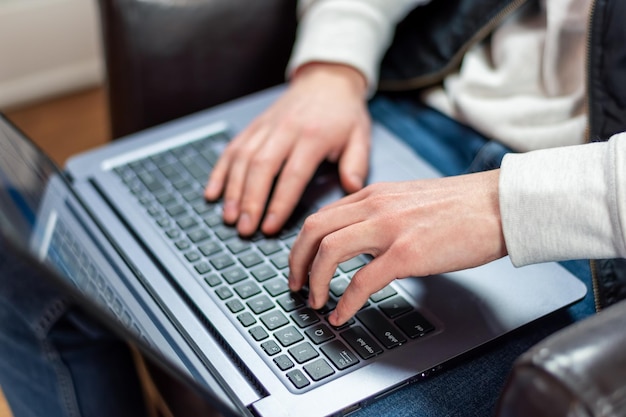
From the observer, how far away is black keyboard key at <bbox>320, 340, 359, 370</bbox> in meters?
0.61

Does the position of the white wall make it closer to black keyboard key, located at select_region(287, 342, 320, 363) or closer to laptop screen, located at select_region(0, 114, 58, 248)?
laptop screen, located at select_region(0, 114, 58, 248)

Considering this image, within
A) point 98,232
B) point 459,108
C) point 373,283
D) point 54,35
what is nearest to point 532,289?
point 373,283

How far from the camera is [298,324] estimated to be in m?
0.65

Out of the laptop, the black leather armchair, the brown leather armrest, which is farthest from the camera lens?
the black leather armchair

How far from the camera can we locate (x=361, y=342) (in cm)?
63

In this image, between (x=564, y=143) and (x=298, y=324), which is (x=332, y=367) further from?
(x=564, y=143)

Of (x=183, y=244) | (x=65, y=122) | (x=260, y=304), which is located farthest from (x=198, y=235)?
(x=65, y=122)

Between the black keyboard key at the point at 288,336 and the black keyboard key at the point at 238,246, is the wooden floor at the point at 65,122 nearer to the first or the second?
the black keyboard key at the point at 238,246

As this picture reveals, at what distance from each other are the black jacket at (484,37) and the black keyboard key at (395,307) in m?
0.18

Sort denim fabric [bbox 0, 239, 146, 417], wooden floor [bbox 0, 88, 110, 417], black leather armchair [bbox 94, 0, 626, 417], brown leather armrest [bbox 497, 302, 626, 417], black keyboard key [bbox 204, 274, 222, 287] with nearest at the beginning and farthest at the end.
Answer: brown leather armrest [bbox 497, 302, 626, 417] → denim fabric [bbox 0, 239, 146, 417] → black keyboard key [bbox 204, 274, 222, 287] → black leather armchair [bbox 94, 0, 626, 417] → wooden floor [bbox 0, 88, 110, 417]

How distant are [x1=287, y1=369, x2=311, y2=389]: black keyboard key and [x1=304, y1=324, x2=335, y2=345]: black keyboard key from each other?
4 centimetres

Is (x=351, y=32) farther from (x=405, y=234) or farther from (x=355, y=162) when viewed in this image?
(x=405, y=234)

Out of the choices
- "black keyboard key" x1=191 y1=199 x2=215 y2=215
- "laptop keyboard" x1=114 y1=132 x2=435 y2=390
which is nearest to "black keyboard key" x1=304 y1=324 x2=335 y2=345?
"laptop keyboard" x1=114 y1=132 x2=435 y2=390

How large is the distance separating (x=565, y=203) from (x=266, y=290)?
10.5 inches
